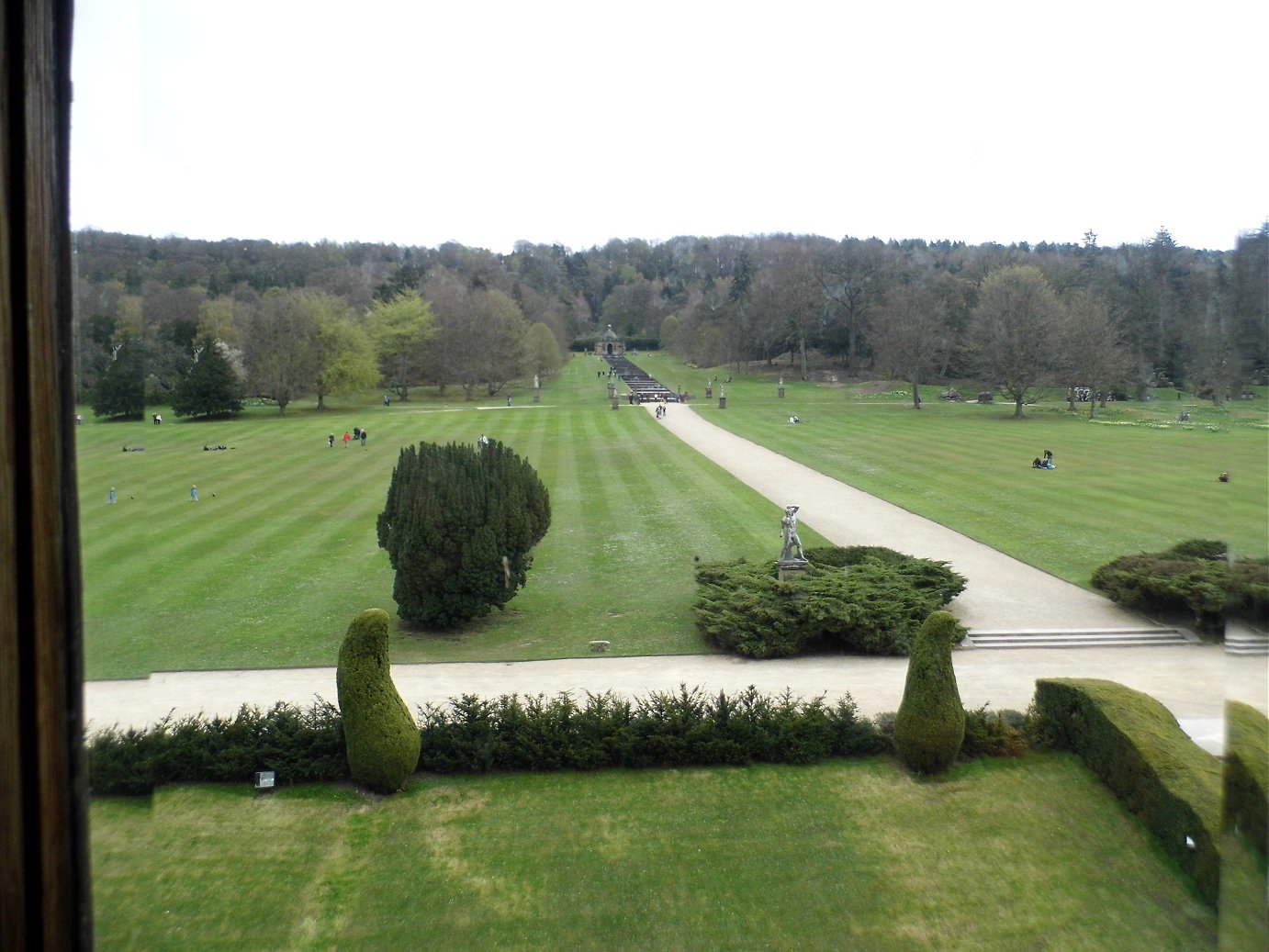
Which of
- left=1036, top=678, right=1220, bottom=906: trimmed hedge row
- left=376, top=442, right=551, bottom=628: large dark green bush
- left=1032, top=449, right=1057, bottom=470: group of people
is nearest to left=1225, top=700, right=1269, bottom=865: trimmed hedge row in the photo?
left=1036, top=678, right=1220, bottom=906: trimmed hedge row

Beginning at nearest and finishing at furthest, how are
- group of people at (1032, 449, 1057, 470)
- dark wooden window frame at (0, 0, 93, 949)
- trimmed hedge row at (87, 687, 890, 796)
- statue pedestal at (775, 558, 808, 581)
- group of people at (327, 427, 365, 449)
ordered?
dark wooden window frame at (0, 0, 93, 949) < trimmed hedge row at (87, 687, 890, 796) < statue pedestal at (775, 558, 808, 581) < group of people at (1032, 449, 1057, 470) < group of people at (327, 427, 365, 449)

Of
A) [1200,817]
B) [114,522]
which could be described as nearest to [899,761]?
[1200,817]

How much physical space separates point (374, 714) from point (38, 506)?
23.2 feet

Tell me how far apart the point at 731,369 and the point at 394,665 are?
175ft

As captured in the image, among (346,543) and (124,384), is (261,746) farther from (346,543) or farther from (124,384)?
(346,543)

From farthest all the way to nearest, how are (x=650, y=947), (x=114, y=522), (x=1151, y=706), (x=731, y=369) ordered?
(x=731, y=369), (x=1151, y=706), (x=650, y=947), (x=114, y=522)

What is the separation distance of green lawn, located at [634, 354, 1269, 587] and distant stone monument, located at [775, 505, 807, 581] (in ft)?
15.7

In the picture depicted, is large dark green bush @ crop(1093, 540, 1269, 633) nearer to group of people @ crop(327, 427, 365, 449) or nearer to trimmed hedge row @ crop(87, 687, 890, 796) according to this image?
trimmed hedge row @ crop(87, 687, 890, 796)

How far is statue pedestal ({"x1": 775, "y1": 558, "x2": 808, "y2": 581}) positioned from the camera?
528 inches

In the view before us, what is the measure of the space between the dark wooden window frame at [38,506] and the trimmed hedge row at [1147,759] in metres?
4.19

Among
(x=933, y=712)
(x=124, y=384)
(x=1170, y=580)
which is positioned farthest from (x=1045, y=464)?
(x=124, y=384)

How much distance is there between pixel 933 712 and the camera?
762 cm

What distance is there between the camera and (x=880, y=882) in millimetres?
4488

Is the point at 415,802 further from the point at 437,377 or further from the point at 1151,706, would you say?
the point at 437,377
